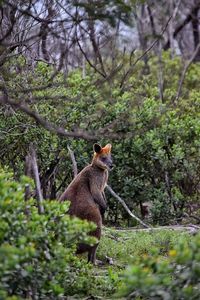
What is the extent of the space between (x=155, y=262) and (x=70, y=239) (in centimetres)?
108

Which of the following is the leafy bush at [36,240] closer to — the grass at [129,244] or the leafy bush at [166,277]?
the leafy bush at [166,277]

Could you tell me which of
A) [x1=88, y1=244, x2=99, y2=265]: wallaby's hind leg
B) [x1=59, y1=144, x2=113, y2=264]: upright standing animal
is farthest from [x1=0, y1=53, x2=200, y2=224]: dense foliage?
[x1=88, y1=244, x2=99, y2=265]: wallaby's hind leg

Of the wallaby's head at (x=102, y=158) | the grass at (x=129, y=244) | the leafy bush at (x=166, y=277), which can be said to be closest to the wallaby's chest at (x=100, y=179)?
the wallaby's head at (x=102, y=158)

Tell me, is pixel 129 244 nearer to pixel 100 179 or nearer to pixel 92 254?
pixel 100 179

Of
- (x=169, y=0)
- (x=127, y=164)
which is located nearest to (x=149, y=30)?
(x=169, y=0)

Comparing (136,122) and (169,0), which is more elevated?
(169,0)

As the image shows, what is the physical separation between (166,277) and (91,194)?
422 cm

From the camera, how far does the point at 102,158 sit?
10469 millimetres

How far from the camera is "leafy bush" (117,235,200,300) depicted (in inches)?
188

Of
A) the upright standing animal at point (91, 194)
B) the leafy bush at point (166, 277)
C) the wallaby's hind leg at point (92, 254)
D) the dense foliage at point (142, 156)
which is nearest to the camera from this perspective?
the leafy bush at point (166, 277)

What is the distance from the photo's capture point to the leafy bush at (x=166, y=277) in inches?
188

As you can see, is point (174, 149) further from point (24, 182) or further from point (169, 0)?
point (169, 0)

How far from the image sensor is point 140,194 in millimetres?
12727

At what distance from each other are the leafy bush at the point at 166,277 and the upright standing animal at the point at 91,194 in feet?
11.2
